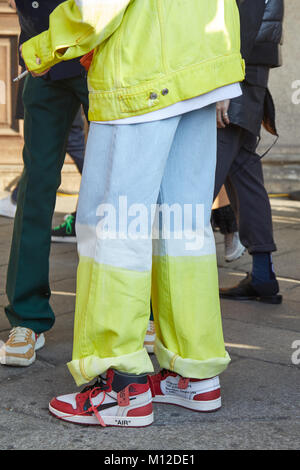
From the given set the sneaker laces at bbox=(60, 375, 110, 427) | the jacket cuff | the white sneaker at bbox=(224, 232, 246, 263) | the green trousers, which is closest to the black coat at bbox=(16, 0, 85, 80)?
the green trousers

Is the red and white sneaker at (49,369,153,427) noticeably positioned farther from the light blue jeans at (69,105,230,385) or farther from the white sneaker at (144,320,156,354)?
the white sneaker at (144,320,156,354)

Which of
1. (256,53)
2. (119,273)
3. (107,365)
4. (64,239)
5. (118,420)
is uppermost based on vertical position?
(256,53)

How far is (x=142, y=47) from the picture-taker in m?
2.26

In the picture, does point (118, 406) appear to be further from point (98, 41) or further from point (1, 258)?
point (1, 258)

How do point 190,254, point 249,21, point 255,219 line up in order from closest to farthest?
1. point 190,254
2. point 249,21
3. point 255,219

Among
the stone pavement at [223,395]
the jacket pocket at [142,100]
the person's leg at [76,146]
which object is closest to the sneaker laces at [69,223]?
the person's leg at [76,146]

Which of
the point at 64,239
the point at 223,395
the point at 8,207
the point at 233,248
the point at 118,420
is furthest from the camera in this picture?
the point at 8,207

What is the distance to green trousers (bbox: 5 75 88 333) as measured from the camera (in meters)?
3.04

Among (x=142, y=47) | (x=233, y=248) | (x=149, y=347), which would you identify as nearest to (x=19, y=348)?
(x=149, y=347)

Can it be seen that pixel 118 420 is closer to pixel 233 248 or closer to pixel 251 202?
pixel 251 202

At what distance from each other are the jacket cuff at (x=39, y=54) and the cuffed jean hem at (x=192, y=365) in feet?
3.00

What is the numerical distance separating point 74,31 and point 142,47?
192 millimetres
